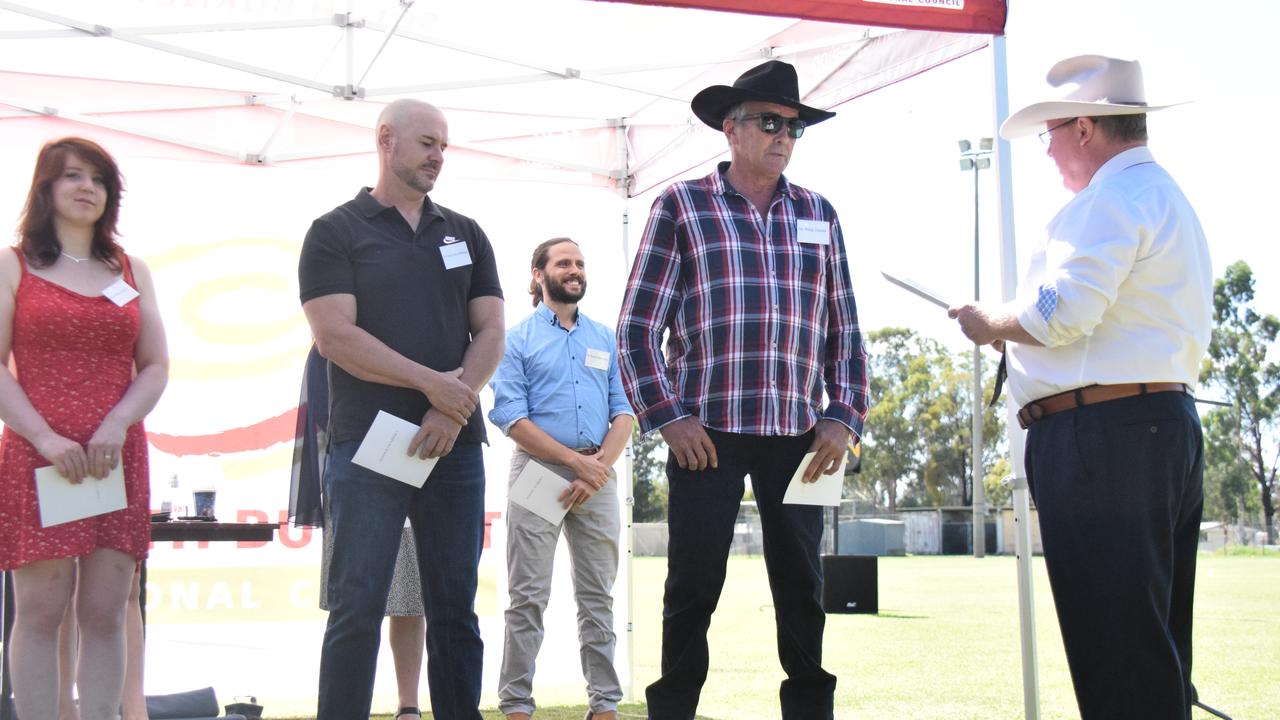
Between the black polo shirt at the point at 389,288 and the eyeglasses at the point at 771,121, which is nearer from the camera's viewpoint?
the black polo shirt at the point at 389,288

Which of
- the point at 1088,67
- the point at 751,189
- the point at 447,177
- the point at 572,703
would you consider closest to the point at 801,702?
the point at 751,189

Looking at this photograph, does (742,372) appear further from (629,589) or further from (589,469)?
(629,589)

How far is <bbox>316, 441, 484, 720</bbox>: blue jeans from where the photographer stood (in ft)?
9.22

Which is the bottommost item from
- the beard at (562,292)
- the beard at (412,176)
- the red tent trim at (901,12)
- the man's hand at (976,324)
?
the man's hand at (976,324)

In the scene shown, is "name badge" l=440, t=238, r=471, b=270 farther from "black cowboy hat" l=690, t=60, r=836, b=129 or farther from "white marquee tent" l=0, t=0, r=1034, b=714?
"white marquee tent" l=0, t=0, r=1034, b=714

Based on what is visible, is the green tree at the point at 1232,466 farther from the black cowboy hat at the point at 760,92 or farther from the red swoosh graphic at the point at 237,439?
the black cowboy hat at the point at 760,92

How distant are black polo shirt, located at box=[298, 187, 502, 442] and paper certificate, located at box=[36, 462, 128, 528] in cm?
62

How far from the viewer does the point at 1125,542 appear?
2508 mm

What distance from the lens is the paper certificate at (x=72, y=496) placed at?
290 centimetres

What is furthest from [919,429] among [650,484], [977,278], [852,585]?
[852,585]

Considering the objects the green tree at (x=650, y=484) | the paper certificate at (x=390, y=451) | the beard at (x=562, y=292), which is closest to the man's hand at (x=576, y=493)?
the beard at (x=562, y=292)

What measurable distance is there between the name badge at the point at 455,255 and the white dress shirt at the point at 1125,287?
58.8 inches

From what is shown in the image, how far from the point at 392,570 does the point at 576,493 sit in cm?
172

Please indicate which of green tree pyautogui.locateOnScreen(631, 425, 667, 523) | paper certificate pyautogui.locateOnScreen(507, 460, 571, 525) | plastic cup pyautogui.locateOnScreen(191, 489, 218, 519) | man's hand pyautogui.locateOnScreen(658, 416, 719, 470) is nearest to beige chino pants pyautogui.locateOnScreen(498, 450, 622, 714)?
paper certificate pyautogui.locateOnScreen(507, 460, 571, 525)
